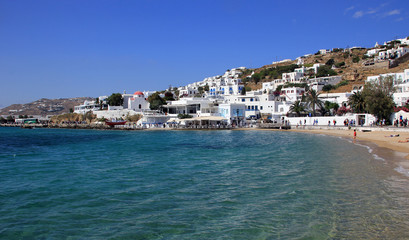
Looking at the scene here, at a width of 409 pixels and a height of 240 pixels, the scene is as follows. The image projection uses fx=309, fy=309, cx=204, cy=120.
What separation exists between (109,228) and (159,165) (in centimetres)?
1088

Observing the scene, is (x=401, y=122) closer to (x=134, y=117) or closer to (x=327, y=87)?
(x=327, y=87)

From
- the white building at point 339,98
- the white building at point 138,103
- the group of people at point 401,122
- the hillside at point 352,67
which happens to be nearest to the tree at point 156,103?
the white building at point 138,103

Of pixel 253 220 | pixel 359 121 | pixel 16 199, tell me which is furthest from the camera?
pixel 359 121

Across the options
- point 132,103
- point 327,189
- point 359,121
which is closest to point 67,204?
point 327,189

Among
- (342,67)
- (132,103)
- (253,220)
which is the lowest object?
(253,220)

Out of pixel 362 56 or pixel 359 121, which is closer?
pixel 359 121

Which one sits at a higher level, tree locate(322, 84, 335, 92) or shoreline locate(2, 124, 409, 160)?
tree locate(322, 84, 335, 92)

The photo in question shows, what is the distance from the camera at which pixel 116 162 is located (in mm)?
21234

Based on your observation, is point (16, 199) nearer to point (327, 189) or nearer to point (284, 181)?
point (284, 181)

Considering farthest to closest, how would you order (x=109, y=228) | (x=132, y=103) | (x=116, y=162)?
(x=132, y=103) < (x=116, y=162) < (x=109, y=228)

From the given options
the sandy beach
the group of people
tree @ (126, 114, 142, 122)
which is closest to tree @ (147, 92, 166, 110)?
tree @ (126, 114, 142, 122)

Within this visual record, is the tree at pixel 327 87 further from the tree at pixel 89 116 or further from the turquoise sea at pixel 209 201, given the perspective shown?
the turquoise sea at pixel 209 201

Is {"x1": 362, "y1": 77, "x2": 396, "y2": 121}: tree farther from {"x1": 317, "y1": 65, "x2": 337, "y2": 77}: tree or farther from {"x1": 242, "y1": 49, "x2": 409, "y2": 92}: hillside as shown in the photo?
{"x1": 317, "y1": 65, "x2": 337, "y2": 77}: tree

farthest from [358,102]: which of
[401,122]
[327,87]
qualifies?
[327,87]
